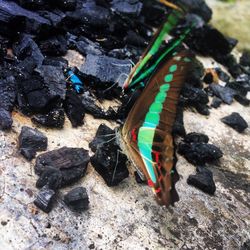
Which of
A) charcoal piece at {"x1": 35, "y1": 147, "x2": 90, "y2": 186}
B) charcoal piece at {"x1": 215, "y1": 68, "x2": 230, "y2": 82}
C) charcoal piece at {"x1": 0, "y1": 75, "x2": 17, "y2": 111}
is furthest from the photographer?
charcoal piece at {"x1": 215, "y1": 68, "x2": 230, "y2": 82}

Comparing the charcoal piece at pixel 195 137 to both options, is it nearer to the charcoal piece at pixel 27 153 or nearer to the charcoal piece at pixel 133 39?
the charcoal piece at pixel 133 39

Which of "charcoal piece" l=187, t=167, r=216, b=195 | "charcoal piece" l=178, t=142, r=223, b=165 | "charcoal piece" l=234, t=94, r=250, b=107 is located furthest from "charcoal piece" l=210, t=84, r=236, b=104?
"charcoal piece" l=187, t=167, r=216, b=195

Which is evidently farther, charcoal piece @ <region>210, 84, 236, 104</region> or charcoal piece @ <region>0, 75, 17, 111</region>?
charcoal piece @ <region>210, 84, 236, 104</region>

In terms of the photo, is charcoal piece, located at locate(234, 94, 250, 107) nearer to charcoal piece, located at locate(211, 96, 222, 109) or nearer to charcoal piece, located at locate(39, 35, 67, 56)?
charcoal piece, located at locate(211, 96, 222, 109)

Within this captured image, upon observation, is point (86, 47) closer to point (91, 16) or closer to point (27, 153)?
point (91, 16)

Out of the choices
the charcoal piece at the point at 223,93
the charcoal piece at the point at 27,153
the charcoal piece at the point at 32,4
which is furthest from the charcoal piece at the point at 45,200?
the charcoal piece at the point at 223,93

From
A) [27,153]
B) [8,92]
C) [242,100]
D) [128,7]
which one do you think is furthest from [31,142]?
[242,100]
